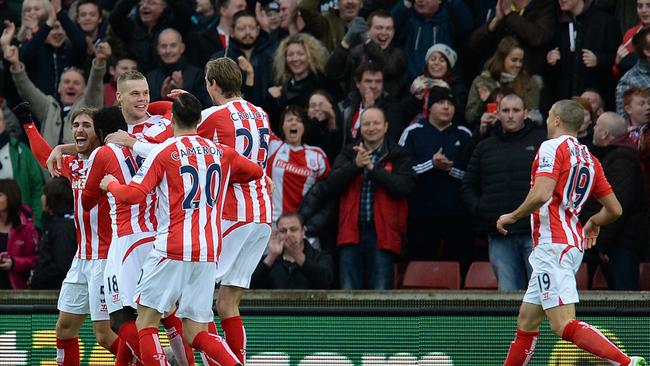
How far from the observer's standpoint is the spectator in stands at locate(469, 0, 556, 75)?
44.7ft

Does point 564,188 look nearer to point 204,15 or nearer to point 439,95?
point 439,95

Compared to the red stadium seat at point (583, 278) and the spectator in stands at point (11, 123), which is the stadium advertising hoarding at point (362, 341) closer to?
the red stadium seat at point (583, 278)

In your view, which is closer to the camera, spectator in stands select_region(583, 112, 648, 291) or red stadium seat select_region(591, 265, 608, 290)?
spectator in stands select_region(583, 112, 648, 291)

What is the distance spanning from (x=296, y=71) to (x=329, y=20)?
1025 millimetres

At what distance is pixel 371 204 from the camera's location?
13.0 metres

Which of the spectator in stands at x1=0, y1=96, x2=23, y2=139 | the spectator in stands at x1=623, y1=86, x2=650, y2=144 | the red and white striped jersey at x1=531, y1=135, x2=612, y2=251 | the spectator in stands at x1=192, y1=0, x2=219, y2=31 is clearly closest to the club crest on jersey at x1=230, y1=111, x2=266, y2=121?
the red and white striped jersey at x1=531, y1=135, x2=612, y2=251

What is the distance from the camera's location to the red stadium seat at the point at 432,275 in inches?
509

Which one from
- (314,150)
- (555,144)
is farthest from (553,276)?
(314,150)

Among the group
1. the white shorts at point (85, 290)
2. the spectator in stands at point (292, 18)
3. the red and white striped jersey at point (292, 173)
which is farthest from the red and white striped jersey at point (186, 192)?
the spectator in stands at point (292, 18)

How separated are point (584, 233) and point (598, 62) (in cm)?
346

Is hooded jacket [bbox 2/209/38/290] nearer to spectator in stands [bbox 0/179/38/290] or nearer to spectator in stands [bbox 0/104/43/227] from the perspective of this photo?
spectator in stands [bbox 0/179/38/290]

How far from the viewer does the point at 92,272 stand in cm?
1005

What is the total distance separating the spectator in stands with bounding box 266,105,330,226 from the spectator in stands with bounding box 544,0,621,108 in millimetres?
2392

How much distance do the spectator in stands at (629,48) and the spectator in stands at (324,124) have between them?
2768mm
